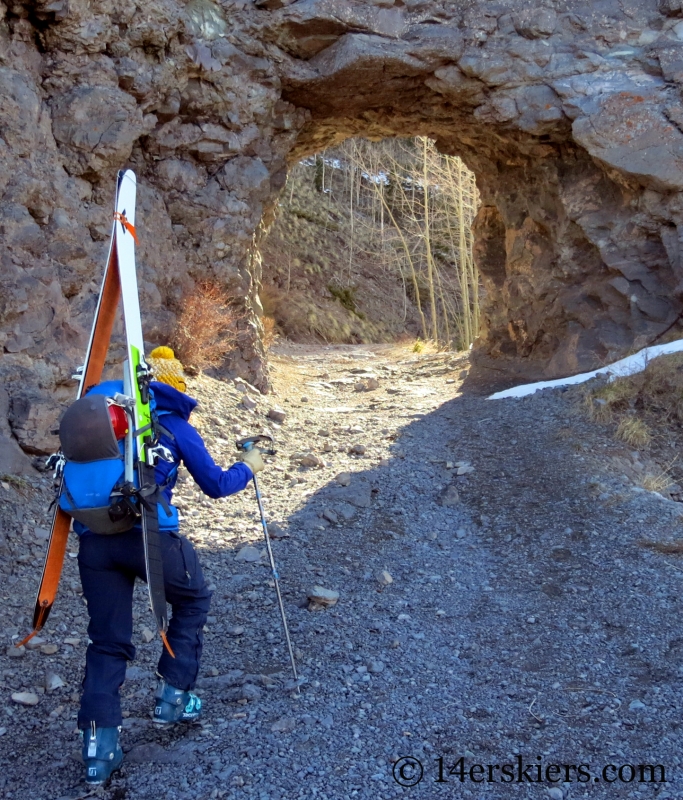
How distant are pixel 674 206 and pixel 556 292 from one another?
183cm

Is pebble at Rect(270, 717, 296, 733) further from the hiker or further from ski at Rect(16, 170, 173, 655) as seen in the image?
ski at Rect(16, 170, 173, 655)

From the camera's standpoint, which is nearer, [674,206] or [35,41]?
[35,41]

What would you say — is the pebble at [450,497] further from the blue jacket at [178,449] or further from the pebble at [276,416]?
the blue jacket at [178,449]

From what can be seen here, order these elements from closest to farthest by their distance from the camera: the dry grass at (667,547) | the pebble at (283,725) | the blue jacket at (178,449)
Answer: the blue jacket at (178,449) < the pebble at (283,725) < the dry grass at (667,547)

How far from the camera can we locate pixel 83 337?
23.9 ft

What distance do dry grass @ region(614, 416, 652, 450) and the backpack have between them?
551 cm

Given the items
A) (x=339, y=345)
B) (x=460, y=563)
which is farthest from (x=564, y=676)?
(x=339, y=345)

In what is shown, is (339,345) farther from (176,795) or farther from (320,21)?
(176,795)

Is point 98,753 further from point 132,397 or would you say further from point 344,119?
point 344,119

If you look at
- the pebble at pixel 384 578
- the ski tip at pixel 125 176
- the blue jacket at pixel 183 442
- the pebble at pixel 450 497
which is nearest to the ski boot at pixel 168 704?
the blue jacket at pixel 183 442

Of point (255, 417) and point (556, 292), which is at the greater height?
point (556, 292)

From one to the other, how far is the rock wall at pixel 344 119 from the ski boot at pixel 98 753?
15.7 ft

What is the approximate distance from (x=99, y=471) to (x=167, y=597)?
653mm

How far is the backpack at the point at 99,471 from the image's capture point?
2.83m
